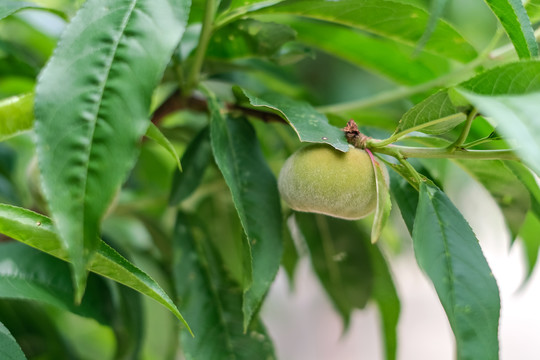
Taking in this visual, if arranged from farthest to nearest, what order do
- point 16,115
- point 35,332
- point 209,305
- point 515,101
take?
point 35,332 → point 209,305 → point 16,115 → point 515,101

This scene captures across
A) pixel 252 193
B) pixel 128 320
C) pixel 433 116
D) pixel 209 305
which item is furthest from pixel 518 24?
pixel 128 320

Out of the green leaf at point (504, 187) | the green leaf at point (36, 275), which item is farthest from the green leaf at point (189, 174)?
the green leaf at point (504, 187)

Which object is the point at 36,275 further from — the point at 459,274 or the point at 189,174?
the point at 459,274

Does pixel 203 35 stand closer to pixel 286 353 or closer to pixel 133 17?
pixel 133 17

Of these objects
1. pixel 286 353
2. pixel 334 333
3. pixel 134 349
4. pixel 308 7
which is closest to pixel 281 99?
pixel 308 7

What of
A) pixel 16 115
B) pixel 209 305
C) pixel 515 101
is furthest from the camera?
pixel 209 305
